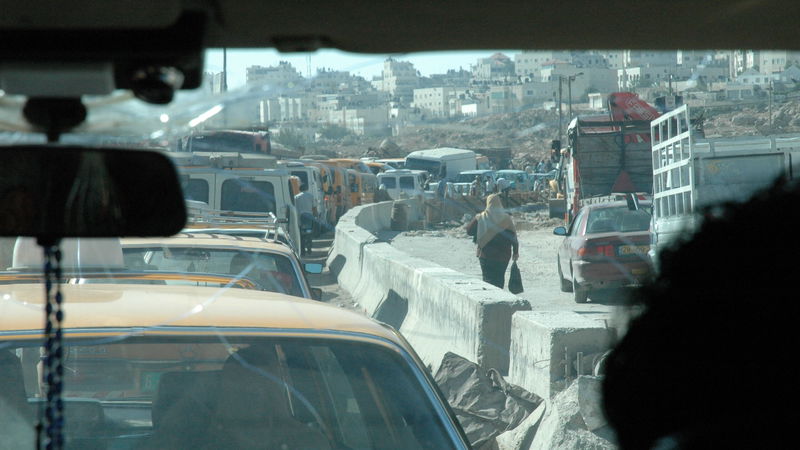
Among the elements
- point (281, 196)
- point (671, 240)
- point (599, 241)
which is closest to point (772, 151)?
point (599, 241)

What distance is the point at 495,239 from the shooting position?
1231 centimetres

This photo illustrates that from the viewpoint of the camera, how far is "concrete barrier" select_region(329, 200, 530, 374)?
7664 millimetres

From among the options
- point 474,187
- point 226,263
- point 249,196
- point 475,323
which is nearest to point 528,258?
point 249,196

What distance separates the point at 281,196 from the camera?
14328 millimetres

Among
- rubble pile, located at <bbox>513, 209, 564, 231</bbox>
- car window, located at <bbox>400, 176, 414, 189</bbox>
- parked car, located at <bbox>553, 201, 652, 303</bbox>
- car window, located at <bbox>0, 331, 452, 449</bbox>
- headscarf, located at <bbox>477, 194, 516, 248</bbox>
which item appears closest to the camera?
car window, located at <bbox>0, 331, 452, 449</bbox>

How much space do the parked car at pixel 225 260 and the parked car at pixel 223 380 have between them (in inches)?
131

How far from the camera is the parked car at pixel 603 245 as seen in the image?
46.1 ft

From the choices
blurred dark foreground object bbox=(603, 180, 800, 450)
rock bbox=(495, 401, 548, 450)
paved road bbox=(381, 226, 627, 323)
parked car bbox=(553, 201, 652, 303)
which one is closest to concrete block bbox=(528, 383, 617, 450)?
rock bbox=(495, 401, 548, 450)

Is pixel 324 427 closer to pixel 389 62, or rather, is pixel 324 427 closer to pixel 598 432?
pixel 389 62

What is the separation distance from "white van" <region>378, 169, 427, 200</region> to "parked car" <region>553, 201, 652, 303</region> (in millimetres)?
26779

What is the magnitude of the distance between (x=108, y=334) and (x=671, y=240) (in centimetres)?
254

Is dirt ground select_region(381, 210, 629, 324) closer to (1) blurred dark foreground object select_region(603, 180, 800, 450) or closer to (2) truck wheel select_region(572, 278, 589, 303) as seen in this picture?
(2) truck wheel select_region(572, 278, 589, 303)

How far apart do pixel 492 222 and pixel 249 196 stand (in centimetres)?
385

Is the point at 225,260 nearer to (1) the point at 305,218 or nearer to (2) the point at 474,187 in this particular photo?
(1) the point at 305,218
